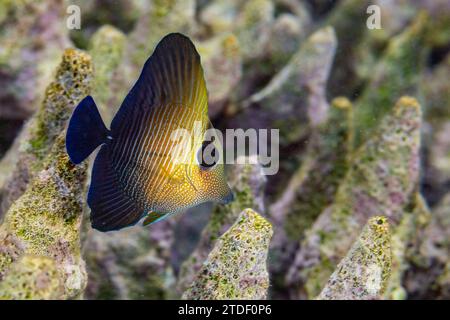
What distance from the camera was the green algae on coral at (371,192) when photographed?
103 inches

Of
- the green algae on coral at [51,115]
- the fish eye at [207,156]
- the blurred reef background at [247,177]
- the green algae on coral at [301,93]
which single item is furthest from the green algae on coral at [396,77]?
the green algae on coral at [51,115]

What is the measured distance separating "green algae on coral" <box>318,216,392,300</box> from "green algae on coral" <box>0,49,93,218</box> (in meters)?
1.26

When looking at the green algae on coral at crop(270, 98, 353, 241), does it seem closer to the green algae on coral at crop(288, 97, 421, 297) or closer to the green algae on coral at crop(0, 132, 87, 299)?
the green algae on coral at crop(288, 97, 421, 297)

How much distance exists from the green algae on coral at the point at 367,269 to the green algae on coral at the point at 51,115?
126 centimetres

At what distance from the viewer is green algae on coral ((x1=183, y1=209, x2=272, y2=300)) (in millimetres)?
1689

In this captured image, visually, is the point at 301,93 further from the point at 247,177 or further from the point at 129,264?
the point at 129,264

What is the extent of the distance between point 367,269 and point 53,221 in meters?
1.15

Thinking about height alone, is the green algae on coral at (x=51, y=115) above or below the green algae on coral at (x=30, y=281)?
above

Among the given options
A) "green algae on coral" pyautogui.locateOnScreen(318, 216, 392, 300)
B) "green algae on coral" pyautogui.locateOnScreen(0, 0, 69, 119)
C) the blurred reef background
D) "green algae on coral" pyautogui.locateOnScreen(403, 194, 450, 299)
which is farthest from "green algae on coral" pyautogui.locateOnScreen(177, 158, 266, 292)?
"green algae on coral" pyautogui.locateOnScreen(0, 0, 69, 119)

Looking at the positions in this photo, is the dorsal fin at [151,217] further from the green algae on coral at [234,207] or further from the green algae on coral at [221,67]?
the green algae on coral at [221,67]

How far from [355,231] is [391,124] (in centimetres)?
61

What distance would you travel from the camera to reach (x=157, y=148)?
5.74ft
